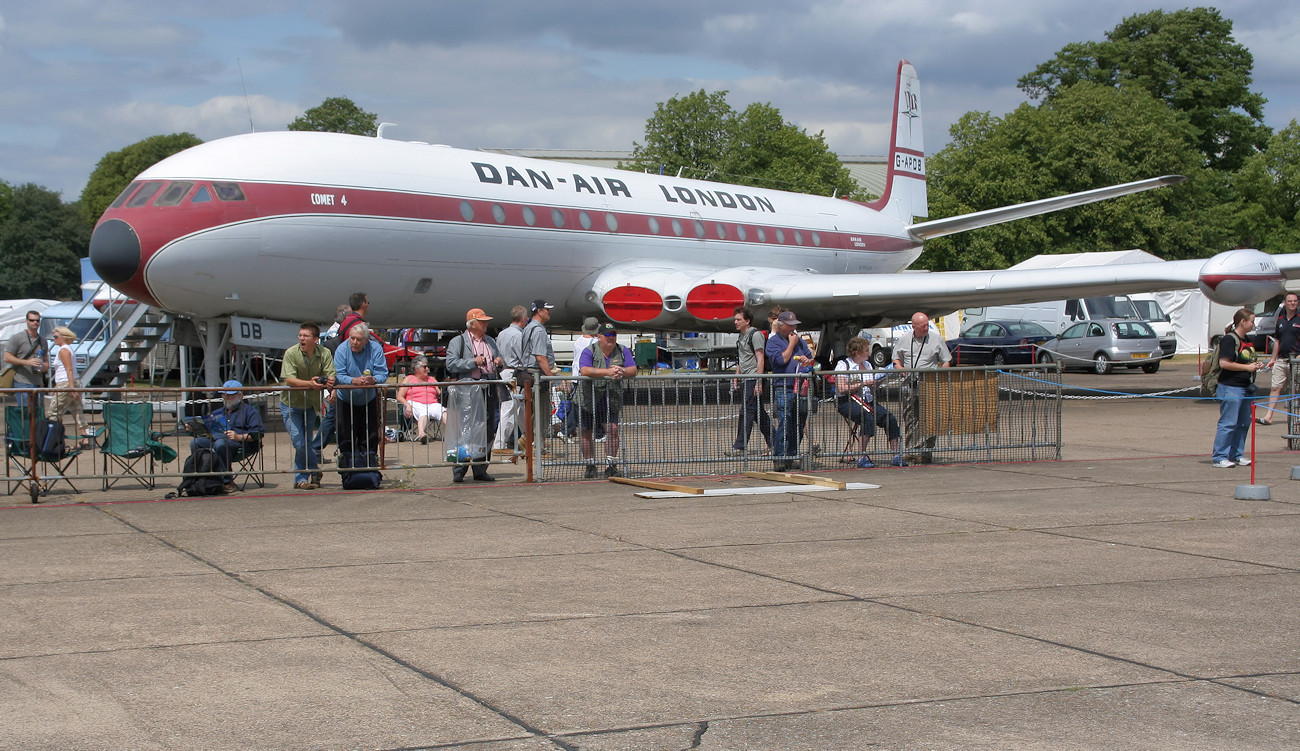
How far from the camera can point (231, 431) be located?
10539mm

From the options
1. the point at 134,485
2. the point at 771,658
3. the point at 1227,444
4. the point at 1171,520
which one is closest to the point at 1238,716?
the point at 771,658

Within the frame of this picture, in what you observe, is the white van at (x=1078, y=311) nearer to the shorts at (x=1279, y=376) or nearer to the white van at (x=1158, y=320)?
the white van at (x=1158, y=320)

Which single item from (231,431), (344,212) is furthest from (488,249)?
(231,431)

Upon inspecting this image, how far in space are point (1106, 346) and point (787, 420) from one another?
22.7 metres

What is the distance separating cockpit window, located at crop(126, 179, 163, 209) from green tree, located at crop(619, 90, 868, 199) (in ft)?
144

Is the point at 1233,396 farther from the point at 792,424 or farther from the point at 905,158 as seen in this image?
the point at 905,158

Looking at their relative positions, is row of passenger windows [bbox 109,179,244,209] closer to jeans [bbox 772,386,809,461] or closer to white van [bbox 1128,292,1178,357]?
jeans [bbox 772,386,809,461]

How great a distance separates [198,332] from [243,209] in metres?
2.28

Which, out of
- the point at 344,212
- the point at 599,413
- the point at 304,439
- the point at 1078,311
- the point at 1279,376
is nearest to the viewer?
the point at 304,439

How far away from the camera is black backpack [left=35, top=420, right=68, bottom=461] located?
1040cm

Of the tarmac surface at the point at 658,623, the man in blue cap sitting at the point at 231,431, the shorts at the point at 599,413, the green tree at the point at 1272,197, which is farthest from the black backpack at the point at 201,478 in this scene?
the green tree at the point at 1272,197

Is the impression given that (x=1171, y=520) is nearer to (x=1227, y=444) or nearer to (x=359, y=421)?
(x=1227, y=444)

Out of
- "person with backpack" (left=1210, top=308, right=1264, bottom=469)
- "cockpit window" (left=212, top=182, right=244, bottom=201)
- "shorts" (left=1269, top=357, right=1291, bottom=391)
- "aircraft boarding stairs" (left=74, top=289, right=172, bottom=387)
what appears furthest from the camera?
"aircraft boarding stairs" (left=74, top=289, right=172, bottom=387)

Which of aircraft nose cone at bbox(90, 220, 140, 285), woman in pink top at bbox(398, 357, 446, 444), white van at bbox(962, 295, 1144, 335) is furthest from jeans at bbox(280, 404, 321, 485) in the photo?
white van at bbox(962, 295, 1144, 335)
